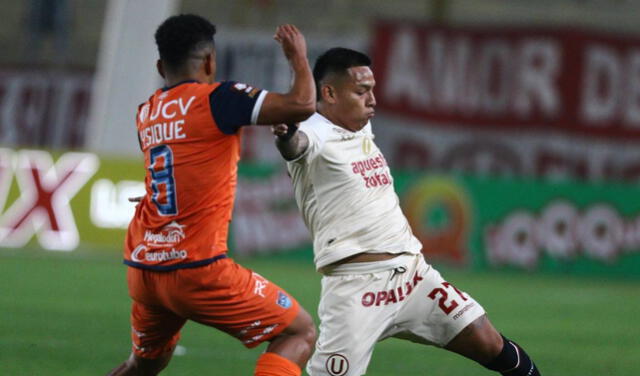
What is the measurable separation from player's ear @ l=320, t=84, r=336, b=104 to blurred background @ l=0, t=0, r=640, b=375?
256 cm

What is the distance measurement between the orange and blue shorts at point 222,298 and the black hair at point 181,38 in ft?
3.11

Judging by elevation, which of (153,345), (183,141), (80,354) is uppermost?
(183,141)

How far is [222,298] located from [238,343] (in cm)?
A: 432

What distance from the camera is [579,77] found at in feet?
71.6

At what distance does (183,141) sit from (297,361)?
1.13m

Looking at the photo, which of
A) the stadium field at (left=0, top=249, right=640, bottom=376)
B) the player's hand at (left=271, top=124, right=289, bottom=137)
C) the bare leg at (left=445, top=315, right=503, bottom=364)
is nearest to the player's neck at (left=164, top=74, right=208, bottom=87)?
the player's hand at (left=271, top=124, right=289, bottom=137)

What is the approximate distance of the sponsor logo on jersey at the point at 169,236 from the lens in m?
5.36

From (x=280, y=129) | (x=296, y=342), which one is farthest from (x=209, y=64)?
(x=296, y=342)

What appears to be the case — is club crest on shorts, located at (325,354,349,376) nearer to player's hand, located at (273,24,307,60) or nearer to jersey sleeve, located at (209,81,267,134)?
jersey sleeve, located at (209,81,267,134)

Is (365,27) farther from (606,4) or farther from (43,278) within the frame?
(43,278)

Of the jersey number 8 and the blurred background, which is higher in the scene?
the jersey number 8

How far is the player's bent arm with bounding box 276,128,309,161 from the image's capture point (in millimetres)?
5555

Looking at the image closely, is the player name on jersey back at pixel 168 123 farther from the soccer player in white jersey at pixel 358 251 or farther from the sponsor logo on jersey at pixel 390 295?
the sponsor logo on jersey at pixel 390 295

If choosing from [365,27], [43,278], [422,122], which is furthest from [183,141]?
[365,27]
